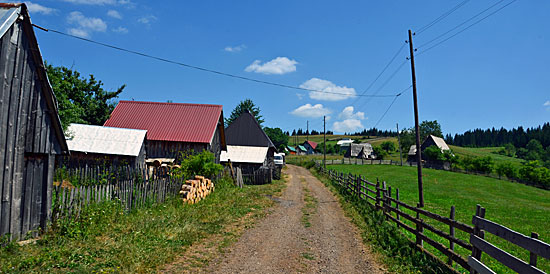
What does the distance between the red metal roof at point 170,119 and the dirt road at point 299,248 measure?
13863 mm

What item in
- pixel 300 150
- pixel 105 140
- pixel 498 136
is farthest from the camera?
pixel 498 136

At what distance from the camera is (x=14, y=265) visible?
21.2 ft

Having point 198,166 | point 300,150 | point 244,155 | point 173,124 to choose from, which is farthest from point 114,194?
point 300,150

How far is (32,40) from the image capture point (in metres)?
8.46

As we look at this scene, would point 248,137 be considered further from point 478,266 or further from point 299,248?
point 478,266

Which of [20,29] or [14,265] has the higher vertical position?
[20,29]

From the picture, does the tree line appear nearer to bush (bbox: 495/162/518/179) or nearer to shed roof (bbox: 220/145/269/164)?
bush (bbox: 495/162/518/179)

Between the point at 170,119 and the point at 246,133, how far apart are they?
598 inches

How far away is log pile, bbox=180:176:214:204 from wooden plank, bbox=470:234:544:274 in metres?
11.5

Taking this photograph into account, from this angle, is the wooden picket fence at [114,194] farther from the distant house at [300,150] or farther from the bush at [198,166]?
the distant house at [300,150]

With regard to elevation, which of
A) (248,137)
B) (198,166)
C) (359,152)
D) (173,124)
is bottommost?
(198,166)

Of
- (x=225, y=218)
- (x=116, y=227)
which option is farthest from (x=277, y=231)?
(x=116, y=227)

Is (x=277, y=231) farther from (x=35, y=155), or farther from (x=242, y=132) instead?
(x=242, y=132)

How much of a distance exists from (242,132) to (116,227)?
108 ft
